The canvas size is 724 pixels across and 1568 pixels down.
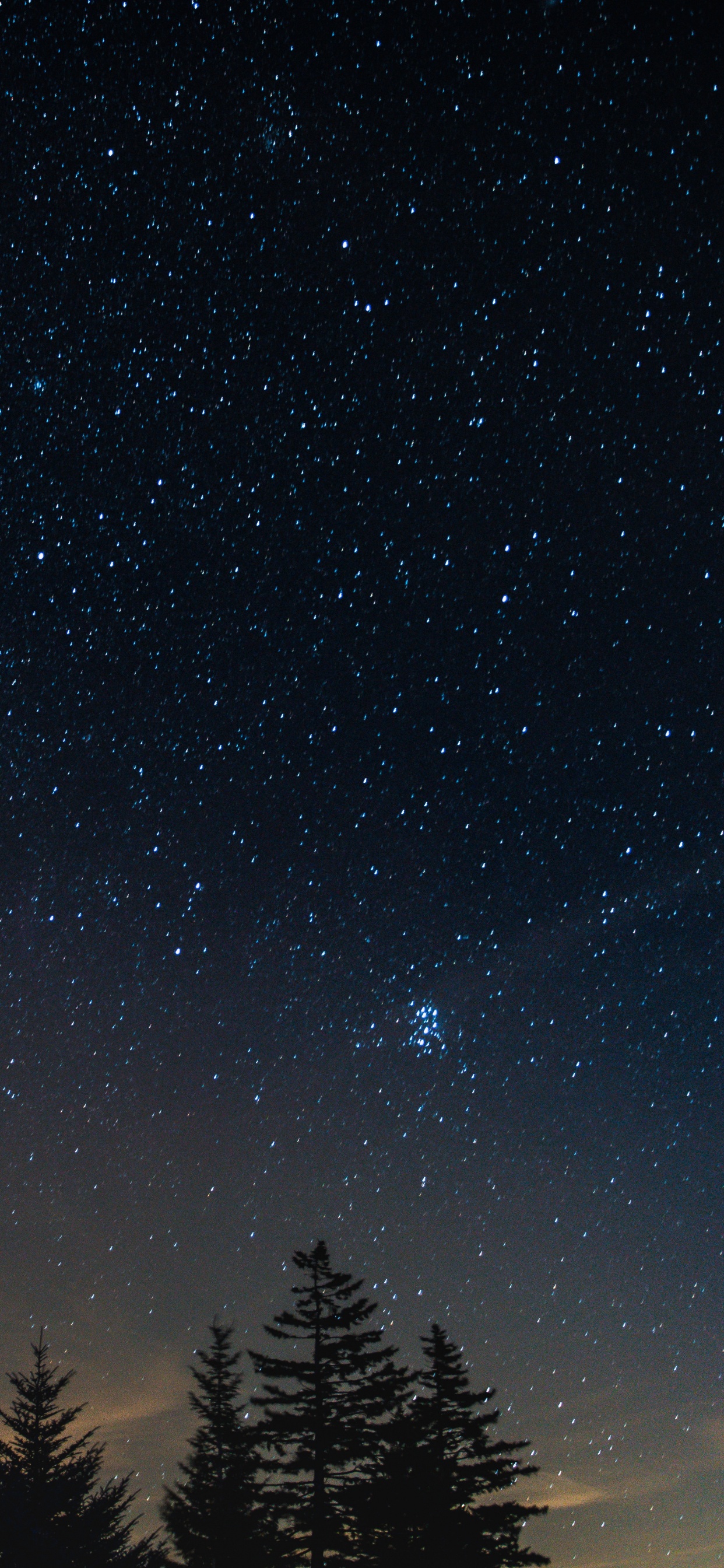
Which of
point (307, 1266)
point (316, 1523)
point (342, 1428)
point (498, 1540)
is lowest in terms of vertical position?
point (498, 1540)

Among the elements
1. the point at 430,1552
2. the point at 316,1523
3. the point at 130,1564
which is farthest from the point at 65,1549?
the point at 430,1552

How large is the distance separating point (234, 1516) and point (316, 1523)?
6.06 meters

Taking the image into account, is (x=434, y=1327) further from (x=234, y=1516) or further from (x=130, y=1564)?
(x=130, y=1564)

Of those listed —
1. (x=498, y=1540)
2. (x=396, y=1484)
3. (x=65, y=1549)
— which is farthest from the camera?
(x=498, y=1540)

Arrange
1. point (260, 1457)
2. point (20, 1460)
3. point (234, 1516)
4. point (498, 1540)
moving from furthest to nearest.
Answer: point (260, 1457)
point (234, 1516)
point (498, 1540)
point (20, 1460)

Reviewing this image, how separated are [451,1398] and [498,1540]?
9.81 ft

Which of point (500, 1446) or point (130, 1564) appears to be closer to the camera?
point (130, 1564)

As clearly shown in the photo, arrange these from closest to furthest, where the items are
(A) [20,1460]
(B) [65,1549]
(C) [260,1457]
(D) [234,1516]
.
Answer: (B) [65,1549] → (A) [20,1460] → (D) [234,1516] → (C) [260,1457]

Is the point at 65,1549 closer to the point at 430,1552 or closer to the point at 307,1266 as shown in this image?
the point at 307,1266

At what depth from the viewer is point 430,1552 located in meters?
23.0

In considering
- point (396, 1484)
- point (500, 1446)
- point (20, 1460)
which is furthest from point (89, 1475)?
point (500, 1446)

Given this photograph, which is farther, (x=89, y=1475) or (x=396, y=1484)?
(x=396, y=1484)

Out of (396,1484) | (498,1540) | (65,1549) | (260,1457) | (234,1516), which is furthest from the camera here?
(260,1457)

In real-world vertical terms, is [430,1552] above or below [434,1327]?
below
